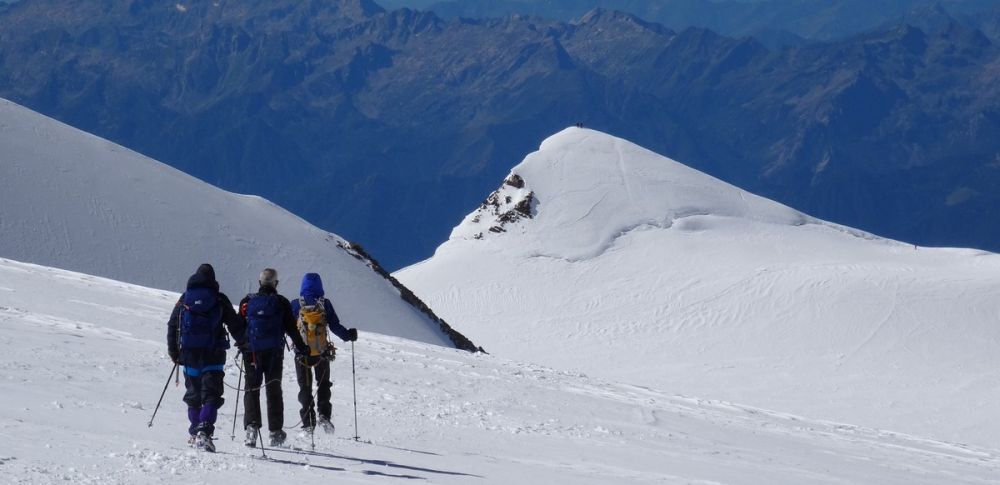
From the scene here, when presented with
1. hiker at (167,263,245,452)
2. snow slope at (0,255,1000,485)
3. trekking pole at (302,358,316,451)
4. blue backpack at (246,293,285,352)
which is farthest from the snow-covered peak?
hiker at (167,263,245,452)

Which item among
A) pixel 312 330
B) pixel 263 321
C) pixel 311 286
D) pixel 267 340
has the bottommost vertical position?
pixel 267 340

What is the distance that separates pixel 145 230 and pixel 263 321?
79.6 ft

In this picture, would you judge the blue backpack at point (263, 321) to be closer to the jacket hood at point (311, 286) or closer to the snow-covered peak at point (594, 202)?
the jacket hood at point (311, 286)

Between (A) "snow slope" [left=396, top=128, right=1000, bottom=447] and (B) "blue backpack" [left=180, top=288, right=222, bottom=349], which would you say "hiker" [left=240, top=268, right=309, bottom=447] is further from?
(A) "snow slope" [left=396, top=128, right=1000, bottom=447]

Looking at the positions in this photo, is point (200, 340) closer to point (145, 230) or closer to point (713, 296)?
point (145, 230)

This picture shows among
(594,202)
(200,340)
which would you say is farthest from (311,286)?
(594,202)

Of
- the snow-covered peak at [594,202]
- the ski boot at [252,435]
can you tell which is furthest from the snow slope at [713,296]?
the ski boot at [252,435]

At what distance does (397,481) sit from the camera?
426 inches

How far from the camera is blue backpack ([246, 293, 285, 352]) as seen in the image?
462 inches

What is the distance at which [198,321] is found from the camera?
11.2 m

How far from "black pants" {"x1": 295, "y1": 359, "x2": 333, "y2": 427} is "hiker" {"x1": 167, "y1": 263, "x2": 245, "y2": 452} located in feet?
5.02

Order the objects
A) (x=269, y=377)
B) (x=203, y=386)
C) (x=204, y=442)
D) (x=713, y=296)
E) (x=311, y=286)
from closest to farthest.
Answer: (x=204, y=442) → (x=203, y=386) → (x=269, y=377) → (x=311, y=286) → (x=713, y=296)

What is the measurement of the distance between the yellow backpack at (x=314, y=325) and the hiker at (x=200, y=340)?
4.92 feet

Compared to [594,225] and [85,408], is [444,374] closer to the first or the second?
[85,408]
